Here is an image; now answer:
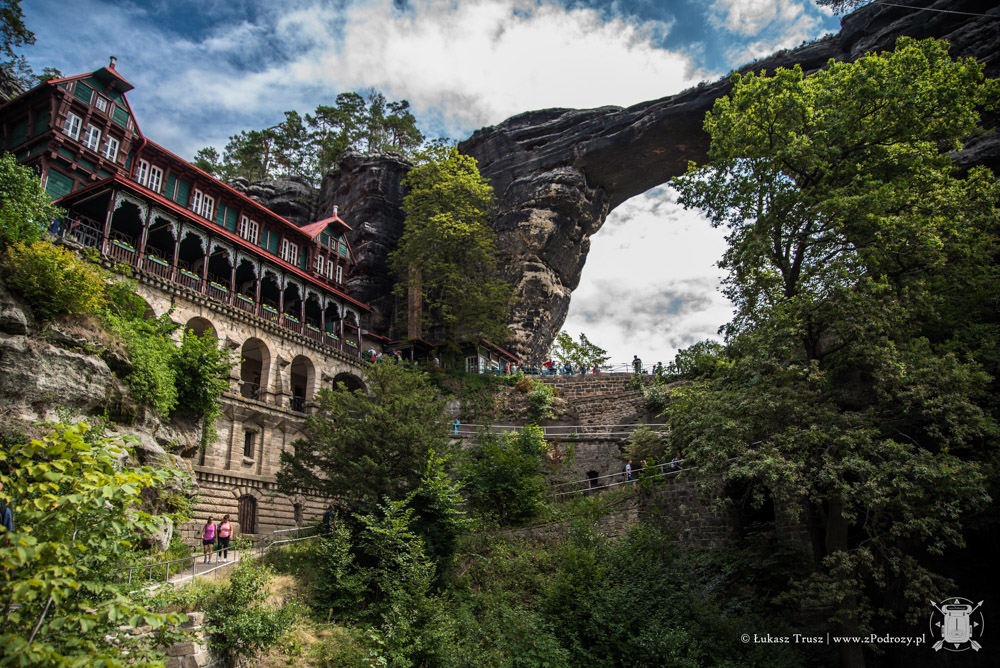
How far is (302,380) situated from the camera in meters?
34.8

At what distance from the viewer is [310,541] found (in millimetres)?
18266

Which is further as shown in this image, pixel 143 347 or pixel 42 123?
pixel 42 123

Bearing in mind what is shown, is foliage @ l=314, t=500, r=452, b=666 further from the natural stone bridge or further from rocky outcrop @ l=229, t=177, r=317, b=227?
rocky outcrop @ l=229, t=177, r=317, b=227

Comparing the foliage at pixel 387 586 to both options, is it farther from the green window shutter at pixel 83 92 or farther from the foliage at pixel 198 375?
the green window shutter at pixel 83 92

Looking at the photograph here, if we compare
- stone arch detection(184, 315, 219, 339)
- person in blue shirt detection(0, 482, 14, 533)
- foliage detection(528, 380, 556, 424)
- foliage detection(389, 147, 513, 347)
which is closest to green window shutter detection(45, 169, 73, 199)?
stone arch detection(184, 315, 219, 339)

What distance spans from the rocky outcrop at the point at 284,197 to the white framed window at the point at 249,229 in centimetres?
1289

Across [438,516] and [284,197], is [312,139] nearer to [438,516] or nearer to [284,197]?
[284,197]

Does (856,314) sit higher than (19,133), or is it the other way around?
(19,133)

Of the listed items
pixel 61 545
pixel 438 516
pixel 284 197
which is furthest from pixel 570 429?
pixel 284 197

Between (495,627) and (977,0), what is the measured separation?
36.6 m

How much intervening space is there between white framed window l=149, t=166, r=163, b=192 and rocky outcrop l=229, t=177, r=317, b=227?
15923 mm

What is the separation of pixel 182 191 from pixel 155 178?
55.2 inches

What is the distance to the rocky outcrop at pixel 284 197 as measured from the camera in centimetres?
4838

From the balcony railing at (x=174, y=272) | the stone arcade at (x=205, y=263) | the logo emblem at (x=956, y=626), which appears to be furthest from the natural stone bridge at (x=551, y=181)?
the logo emblem at (x=956, y=626)
